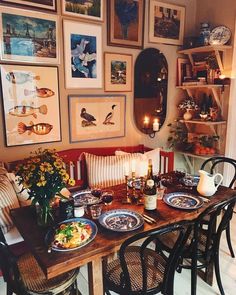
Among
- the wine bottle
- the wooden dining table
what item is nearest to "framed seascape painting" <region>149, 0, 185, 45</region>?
the wine bottle

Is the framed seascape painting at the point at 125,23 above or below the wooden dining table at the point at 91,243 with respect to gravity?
above

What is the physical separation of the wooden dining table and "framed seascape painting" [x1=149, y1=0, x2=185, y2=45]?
7.89 feet

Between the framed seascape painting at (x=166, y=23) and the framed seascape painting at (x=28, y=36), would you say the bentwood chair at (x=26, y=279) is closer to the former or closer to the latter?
the framed seascape painting at (x=28, y=36)

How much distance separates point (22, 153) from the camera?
256 centimetres

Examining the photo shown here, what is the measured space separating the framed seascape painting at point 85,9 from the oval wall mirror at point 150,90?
733 millimetres

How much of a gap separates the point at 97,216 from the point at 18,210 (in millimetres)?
576

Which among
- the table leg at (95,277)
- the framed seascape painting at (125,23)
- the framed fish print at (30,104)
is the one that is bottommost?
the table leg at (95,277)

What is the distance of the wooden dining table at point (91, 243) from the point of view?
1189 mm

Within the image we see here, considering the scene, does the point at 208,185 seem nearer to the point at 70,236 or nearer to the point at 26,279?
the point at 70,236

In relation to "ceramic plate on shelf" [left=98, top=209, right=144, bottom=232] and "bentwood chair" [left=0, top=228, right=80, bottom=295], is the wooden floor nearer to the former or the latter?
"bentwood chair" [left=0, top=228, right=80, bottom=295]

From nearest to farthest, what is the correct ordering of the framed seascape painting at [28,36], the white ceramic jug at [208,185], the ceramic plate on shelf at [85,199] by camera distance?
the ceramic plate on shelf at [85,199] < the white ceramic jug at [208,185] < the framed seascape painting at [28,36]

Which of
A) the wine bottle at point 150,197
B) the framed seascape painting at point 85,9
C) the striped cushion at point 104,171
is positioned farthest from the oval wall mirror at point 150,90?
the wine bottle at point 150,197

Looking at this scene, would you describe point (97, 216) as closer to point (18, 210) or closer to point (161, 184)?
point (18, 210)

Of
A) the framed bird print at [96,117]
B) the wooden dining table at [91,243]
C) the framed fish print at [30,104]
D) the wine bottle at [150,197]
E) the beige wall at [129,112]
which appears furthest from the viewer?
the framed bird print at [96,117]
